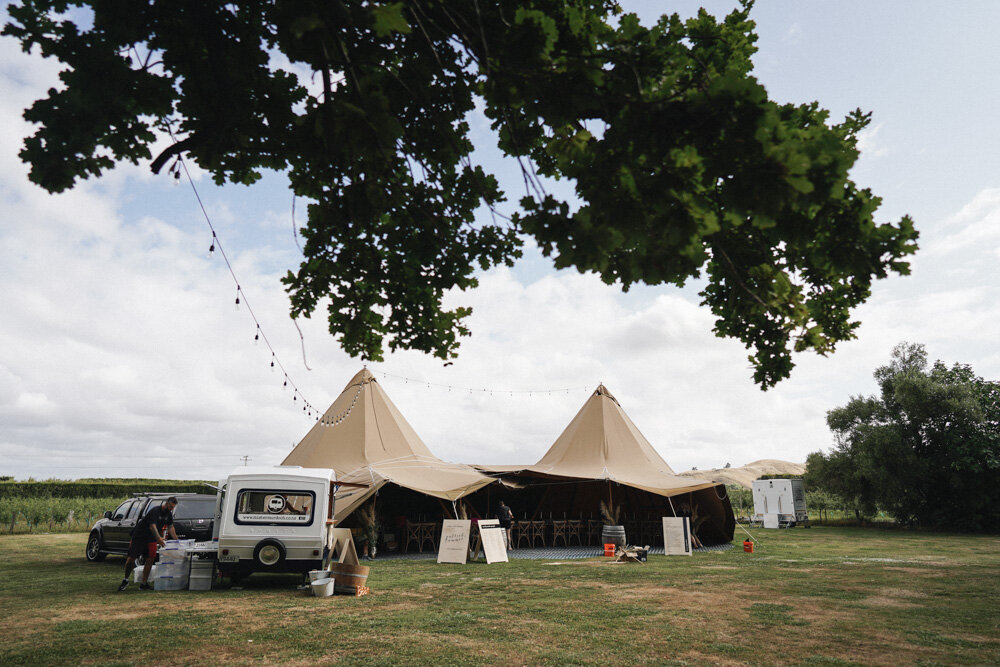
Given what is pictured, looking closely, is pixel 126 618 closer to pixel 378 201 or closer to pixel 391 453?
pixel 378 201

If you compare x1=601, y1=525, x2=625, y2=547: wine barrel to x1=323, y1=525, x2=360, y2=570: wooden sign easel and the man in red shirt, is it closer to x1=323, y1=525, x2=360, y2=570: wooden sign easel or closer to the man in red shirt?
x1=323, y1=525, x2=360, y2=570: wooden sign easel

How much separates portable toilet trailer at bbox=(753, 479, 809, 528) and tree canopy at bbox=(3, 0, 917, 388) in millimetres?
25372

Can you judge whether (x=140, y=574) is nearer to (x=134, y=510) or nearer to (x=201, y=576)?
(x=201, y=576)

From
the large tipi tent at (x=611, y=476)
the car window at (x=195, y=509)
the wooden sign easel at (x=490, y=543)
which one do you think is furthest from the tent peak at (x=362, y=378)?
the wooden sign easel at (x=490, y=543)

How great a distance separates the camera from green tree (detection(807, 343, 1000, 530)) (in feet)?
83.6

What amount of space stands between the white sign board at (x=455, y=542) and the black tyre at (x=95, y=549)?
762 cm

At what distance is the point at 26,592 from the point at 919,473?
3094cm

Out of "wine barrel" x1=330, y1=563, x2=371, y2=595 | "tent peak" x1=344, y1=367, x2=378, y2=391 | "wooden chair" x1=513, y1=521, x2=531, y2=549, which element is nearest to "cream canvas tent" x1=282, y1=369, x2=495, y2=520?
"tent peak" x1=344, y1=367, x2=378, y2=391

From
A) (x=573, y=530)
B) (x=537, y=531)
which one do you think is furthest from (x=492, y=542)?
(x=573, y=530)

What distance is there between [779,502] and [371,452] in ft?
65.0

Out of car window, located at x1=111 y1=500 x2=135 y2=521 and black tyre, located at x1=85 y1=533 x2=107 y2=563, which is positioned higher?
car window, located at x1=111 y1=500 x2=135 y2=521

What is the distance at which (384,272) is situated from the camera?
5949 millimetres

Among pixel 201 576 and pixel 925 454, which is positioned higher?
pixel 925 454

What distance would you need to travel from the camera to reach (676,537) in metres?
15.4
